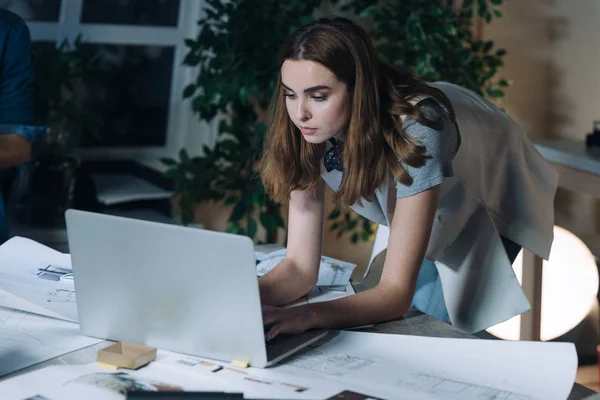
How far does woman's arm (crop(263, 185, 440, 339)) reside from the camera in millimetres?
1313

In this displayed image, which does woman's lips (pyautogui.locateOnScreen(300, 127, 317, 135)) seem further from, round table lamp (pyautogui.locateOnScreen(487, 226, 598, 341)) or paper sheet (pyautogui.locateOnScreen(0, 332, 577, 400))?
round table lamp (pyautogui.locateOnScreen(487, 226, 598, 341))

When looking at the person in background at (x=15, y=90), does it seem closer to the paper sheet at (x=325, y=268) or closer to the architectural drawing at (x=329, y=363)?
the paper sheet at (x=325, y=268)

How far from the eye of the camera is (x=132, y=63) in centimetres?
328

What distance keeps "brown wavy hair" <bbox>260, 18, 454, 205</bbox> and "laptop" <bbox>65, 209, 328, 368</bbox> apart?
1.19 ft

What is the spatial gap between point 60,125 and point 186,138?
61 centimetres

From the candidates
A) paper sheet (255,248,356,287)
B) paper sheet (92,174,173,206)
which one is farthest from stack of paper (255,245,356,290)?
paper sheet (92,174,173,206)

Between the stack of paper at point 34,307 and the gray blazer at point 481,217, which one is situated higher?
the gray blazer at point 481,217

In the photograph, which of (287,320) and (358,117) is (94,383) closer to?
(287,320)

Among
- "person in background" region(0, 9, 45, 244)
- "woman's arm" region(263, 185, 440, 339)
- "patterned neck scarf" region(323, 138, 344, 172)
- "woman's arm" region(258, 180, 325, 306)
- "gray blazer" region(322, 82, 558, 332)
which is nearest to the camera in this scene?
"woman's arm" region(263, 185, 440, 339)

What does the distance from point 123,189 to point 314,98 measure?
1.94m

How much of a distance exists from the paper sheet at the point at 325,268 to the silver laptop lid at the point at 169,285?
0.38 meters

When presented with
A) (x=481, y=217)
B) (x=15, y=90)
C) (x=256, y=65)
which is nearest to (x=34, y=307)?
(x=481, y=217)

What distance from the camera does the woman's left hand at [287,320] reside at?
3.96 ft

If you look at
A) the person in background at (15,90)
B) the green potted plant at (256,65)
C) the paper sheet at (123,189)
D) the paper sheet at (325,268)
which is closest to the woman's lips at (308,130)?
the paper sheet at (325,268)
